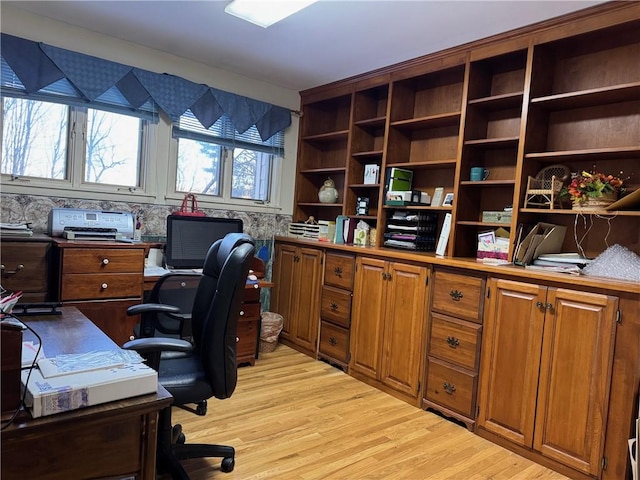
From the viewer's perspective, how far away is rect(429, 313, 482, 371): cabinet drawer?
8.72 feet

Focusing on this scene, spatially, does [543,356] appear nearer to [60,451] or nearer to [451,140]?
[451,140]

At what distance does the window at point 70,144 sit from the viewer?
9.93 feet

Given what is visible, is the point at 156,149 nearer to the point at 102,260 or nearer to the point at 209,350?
the point at 102,260

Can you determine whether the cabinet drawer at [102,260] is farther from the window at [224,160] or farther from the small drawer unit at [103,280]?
the window at [224,160]

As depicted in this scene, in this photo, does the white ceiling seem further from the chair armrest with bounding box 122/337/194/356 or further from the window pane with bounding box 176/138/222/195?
the chair armrest with bounding box 122/337/194/356

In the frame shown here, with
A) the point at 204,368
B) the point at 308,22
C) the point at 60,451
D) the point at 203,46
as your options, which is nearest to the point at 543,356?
the point at 204,368

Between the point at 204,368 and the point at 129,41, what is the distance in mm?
2721

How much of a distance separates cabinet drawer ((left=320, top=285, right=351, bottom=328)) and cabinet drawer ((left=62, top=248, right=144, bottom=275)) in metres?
1.47

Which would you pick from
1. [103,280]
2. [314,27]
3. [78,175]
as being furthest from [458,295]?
[78,175]

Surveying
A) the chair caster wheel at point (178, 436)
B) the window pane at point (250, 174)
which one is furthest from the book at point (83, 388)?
the window pane at point (250, 174)

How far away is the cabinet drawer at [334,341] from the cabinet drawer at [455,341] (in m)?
0.82

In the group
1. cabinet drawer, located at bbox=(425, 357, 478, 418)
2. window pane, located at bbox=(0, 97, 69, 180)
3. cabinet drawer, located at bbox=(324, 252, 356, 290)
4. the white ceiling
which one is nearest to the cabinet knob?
cabinet drawer, located at bbox=(425, 357, 478, 418)

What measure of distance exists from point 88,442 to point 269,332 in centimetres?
283

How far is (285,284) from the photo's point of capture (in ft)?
13.5
